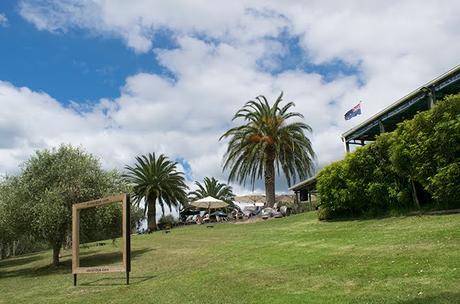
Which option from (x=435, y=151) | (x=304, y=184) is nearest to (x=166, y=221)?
(x=304, y=184)

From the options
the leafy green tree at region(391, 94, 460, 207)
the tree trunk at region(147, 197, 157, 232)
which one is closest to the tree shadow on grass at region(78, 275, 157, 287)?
the leafy green tree at region(391, 94, 460, 207)

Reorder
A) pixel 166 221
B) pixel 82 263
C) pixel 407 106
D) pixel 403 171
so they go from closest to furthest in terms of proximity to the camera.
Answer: pixel 403 171, pixel 82 263, pixel 407 106, pixel 166 221

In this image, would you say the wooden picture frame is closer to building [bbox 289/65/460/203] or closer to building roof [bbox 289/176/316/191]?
building [bbox 289/65/460/203]

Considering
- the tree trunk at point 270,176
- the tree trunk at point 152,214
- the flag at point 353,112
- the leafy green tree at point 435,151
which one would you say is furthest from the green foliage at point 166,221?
the leafy green tree at point 435,151

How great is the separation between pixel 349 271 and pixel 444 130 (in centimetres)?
692

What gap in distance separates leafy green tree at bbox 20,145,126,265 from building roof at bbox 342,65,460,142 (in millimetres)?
15829

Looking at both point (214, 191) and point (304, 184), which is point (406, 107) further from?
point (214, 191)

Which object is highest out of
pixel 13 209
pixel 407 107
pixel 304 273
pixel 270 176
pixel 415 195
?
pixel 407 107

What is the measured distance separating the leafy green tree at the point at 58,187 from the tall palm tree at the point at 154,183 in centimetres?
2423

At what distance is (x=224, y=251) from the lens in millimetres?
16219

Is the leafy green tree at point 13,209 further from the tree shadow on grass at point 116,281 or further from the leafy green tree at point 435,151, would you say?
the leafy green tree at point 435,151

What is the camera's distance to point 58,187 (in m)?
19.0

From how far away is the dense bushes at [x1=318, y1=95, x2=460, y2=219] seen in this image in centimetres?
1377

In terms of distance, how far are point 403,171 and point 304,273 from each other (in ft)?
24.6
